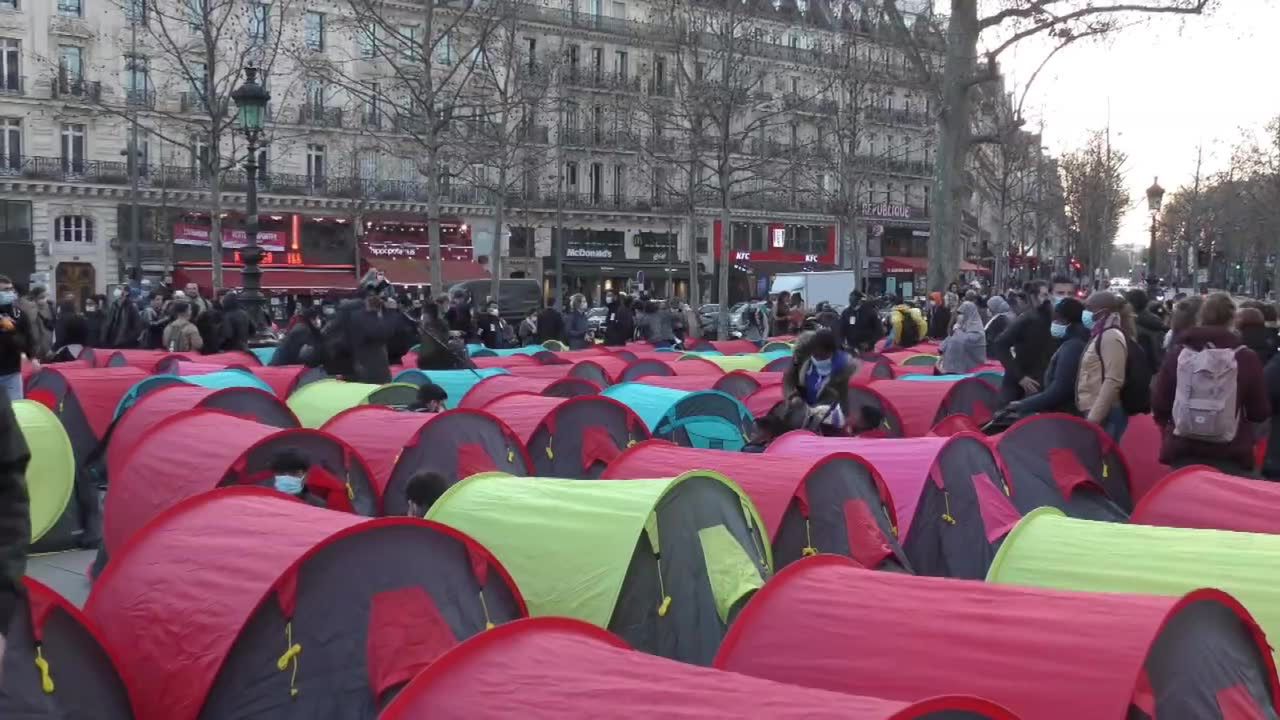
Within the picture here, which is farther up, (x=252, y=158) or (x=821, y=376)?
(x=252, y=158)

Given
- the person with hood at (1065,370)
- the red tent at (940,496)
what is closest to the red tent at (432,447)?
the red tent at (940,496)

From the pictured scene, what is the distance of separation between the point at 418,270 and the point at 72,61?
13243mm

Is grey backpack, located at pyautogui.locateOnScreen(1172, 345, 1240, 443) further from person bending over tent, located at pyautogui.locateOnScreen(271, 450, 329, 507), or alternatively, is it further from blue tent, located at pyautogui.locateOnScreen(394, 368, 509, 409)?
blue tent, located at pyautogui.locateOnScreen(394, 368, 509, 409)

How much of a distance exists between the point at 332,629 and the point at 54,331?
61.8 ft

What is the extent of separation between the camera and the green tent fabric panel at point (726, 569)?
6.83 meters

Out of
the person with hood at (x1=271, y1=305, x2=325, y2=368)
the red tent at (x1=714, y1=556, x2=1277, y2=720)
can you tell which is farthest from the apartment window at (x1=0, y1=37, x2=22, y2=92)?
the red tent at (x1=714, y1=556, x2=1277, y2=720)

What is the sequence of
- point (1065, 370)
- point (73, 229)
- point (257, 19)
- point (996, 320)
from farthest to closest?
1. point (73, 229)
2. point (257, 19)
3. point (996, 320)
4. point (1065, 370)

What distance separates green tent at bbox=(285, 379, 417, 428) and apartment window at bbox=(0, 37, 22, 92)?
35741mm

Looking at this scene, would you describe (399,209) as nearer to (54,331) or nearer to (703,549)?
(54,331)

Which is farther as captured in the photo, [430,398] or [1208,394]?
[430,398]

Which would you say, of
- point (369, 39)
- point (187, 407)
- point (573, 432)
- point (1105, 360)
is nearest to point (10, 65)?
point (369, 39)

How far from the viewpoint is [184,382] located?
1191cm

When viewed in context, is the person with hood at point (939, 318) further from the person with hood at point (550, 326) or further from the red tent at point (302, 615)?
the red tent at point (302, 615)

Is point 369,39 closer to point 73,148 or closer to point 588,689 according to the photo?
Result: point 73,148
